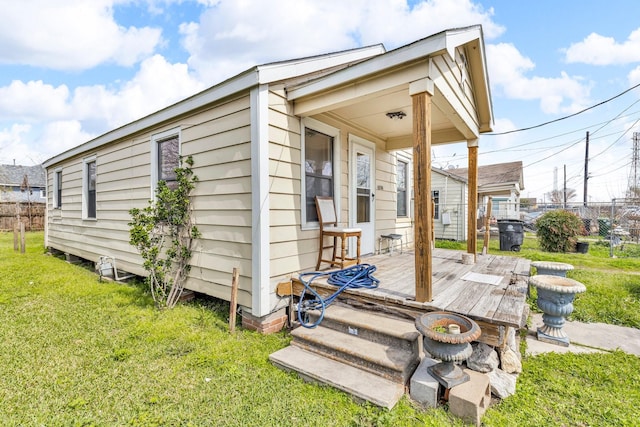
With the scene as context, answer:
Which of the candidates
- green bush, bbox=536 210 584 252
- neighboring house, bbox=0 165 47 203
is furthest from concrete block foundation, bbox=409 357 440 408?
neighboring house, bbox=0 165 47 203

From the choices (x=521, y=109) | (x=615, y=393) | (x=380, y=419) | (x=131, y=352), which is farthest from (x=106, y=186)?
(x=521, y=109)

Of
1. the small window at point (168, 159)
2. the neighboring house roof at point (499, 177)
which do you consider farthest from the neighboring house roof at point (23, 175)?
the neighboring house roof at point (499, 177)

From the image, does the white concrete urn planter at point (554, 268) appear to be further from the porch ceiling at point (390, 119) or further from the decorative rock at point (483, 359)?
the porch ceiling at point (390, 119)

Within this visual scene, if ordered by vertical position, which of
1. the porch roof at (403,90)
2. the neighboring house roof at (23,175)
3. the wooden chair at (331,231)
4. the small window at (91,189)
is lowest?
the wooden chair at (331,231)

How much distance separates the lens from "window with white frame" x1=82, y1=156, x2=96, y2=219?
6758 mm

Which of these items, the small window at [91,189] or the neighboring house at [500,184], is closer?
the small window at [91,189]

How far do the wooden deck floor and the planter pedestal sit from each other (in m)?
0.19

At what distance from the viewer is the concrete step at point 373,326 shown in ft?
8.00

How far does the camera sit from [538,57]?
10586mm

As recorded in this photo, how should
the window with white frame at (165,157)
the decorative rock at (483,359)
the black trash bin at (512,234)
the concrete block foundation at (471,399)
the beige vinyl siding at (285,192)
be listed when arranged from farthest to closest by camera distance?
1. the black trash bin at (512,234)
2. the window with white frame at (165,157)
3. the beige vinyl siding at (285,192)
4. the decorative rock at (483,359)
5. the concrete block foundation at (471,399)

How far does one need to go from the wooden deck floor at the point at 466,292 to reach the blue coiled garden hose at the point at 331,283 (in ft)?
0.30

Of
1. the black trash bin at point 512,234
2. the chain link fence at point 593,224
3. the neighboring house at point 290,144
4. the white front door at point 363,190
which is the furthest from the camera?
the chain link fence at point 593,224

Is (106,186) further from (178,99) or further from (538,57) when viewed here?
(538,57)

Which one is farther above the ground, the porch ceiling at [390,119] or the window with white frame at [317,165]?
the porch ceiling at [390,119]
